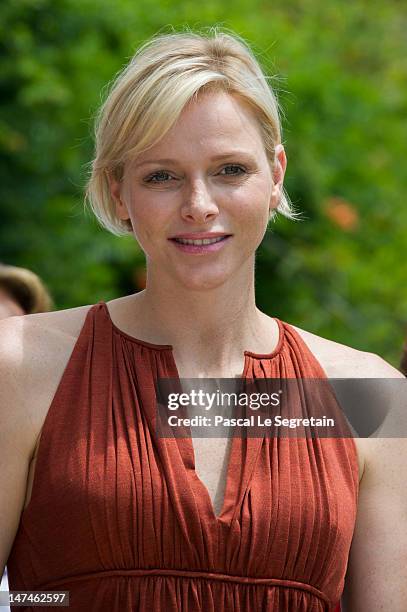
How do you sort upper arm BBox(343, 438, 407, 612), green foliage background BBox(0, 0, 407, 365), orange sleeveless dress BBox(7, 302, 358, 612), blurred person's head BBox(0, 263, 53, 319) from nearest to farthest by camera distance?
orange sleeveless dress BBox(7, 302, 358, 612) → upper arm BBox(343, 438, 407, 612) → blurred person's head BBox(0, 263, 53, 319) → green foliage background BBox(0, 0, 407, 365)

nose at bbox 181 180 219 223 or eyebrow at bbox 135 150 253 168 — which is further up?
eyebrow at bbox 135 150 253 168

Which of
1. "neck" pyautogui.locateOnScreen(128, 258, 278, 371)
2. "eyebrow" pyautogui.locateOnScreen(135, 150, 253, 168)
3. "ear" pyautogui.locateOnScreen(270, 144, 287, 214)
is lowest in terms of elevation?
"neck" pyautogui.locateOnScreen(128, 258, 278, 371)

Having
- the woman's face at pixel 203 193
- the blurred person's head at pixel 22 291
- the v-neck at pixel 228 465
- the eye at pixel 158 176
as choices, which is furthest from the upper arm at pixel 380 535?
the blurred person's head at pixel 22 291

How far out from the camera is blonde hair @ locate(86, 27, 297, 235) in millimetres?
2484

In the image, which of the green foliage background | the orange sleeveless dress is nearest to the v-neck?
the orange sleeveless dress

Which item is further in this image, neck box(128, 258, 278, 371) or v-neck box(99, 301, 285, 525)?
neck box(128, 258, 278, 371)

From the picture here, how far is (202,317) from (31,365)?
1.41 ft

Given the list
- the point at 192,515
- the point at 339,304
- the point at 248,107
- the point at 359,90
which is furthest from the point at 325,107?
the point at 192,515

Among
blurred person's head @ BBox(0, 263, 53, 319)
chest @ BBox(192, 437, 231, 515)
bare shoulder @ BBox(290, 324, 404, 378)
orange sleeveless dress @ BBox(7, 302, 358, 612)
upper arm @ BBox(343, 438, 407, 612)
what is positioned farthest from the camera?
blurred person's head @ BBox(0, 263, 53, 319)

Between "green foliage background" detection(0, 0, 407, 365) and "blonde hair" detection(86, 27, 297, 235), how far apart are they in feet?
8.71

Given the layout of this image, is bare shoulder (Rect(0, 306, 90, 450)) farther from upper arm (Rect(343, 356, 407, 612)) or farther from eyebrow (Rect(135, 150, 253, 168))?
upper arm (Rect(343, 356, 407, 612))

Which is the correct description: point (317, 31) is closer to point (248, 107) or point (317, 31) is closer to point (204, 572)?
point (248, 107)

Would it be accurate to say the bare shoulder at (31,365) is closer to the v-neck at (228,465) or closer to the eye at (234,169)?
the v-neck at (228,465)

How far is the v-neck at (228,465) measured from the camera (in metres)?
2.42
